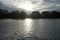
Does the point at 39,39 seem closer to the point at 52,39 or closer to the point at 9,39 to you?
the point at 52,39

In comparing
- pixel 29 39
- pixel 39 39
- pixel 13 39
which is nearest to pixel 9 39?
pixel 13 39

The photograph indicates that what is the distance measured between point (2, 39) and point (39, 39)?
1174 centimetres

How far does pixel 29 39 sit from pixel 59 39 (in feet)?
31.2

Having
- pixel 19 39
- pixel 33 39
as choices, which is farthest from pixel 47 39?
pixel 19 39

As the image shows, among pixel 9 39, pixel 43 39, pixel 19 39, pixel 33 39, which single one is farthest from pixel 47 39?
pixel 9 39

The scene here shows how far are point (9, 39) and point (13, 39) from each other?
1.29 m

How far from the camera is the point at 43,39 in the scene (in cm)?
4531

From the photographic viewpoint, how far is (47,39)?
149ft

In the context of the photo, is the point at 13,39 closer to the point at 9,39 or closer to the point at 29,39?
the point at 9,39

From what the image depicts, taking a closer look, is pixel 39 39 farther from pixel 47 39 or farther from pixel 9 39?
pixel 9 39

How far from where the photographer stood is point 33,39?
46125 millimetres

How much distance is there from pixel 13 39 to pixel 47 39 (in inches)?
426

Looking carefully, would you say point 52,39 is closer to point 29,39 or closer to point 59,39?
point 59,39

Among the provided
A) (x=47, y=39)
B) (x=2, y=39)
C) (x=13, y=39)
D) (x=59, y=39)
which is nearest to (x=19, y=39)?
(x=13, y=39)
